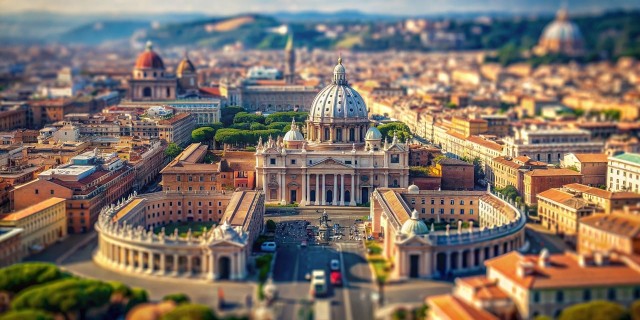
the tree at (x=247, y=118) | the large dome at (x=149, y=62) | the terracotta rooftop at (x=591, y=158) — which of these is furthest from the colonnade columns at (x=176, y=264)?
the large dome at (x=149, y=62)

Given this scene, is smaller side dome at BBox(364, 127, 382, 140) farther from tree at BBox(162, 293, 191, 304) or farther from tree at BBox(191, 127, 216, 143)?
tree at BBox(162, 293, 191, 304)

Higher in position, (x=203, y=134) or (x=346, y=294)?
(x=203, y=134)

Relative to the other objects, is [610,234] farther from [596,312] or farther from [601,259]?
[596,312]

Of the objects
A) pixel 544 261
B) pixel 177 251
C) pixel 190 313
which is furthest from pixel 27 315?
pixel 544 261

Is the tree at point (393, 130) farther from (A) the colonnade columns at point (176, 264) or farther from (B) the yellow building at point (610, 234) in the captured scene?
(A) the colonnade columns at point (176, 264)

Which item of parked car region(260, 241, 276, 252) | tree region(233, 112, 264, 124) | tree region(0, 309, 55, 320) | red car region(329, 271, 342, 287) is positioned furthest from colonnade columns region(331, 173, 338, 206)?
tree region(0, 309, 55, 320)

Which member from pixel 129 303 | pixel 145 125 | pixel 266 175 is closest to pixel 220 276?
pixel 129 303
